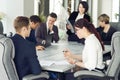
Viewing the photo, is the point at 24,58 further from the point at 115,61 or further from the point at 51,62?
the point at 115,61

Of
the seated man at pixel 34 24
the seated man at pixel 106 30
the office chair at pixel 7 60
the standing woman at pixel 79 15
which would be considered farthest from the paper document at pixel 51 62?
the standing woman at pixel 79 15

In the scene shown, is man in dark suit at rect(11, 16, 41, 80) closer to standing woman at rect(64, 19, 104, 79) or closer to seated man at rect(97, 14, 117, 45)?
standing woman at rect(64, 19, 104, 79)

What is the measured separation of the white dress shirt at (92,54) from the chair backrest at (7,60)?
81 centimetres

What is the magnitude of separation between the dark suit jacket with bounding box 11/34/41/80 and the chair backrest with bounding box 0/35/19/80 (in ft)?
0.36

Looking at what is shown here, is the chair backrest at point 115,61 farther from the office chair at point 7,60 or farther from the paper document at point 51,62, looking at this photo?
the office chair at point 7,60

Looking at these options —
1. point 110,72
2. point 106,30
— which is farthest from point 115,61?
point 106,30

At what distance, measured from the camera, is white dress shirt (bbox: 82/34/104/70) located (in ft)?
9.73

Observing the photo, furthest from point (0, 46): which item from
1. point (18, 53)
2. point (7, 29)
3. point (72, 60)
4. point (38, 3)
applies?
point (38, 3)

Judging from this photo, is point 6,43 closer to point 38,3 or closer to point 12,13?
point 12,13

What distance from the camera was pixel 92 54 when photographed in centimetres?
296

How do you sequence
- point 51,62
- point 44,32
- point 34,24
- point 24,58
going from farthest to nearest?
point 44,32
point 34,24
point 51,62
point 24,58

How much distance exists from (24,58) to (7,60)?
0.73ft

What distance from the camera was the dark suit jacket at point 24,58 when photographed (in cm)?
274

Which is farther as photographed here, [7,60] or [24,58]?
[24,58]
